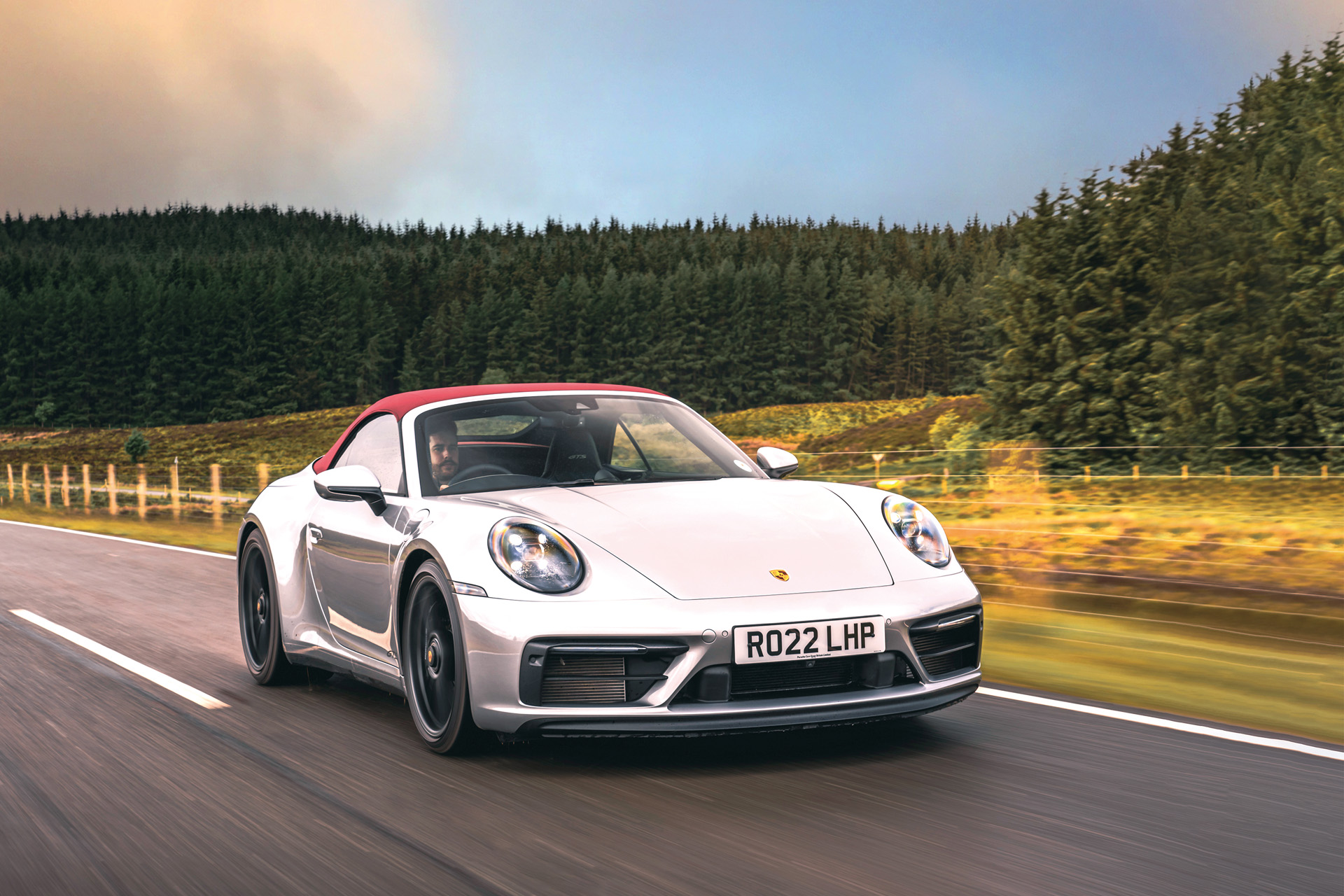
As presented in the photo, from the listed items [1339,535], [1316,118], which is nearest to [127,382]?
[1316,118]

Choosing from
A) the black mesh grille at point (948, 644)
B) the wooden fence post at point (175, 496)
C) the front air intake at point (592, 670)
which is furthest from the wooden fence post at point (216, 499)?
the black mesh grille at point (948, 644)

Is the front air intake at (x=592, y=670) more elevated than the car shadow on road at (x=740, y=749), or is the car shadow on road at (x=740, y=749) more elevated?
the front air intake at (x=592, y=670)

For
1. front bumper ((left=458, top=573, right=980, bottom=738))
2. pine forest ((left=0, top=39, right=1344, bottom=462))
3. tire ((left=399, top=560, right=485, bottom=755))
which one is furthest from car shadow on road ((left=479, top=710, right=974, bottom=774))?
pine forest ((left=0, top=39, right=1344, bottom=462))

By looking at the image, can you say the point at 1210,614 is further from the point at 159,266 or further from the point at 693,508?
the point at 159,266

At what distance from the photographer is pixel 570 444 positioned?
5.75 meters

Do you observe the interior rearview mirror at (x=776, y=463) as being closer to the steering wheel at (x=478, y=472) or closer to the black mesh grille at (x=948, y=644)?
the steering wheel at (x=478, y=472)

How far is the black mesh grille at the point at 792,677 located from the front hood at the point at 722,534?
23cm

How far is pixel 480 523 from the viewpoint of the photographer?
4.61m

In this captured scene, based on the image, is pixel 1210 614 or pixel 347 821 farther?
pixel 1210 614

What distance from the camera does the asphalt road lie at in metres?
3.27

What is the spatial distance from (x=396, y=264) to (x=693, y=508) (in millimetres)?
157211

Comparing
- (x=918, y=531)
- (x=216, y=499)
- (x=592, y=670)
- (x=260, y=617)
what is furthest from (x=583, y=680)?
(x=216, y=499)

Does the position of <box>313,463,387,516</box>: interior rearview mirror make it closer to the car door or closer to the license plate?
the car door

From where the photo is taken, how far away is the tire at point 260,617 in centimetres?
633
